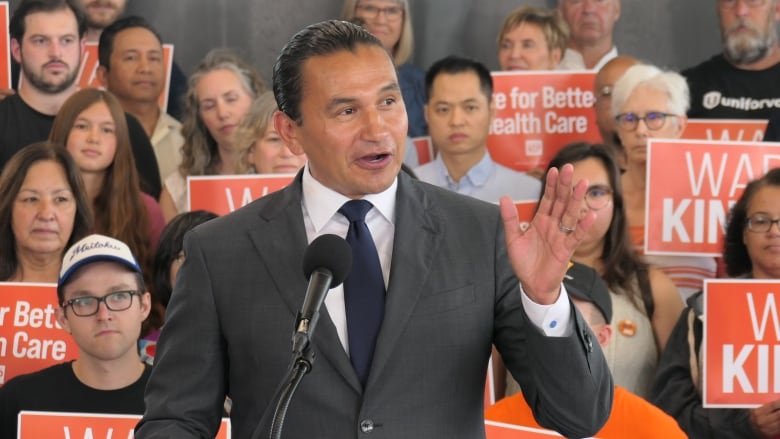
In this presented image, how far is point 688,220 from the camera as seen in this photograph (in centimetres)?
573

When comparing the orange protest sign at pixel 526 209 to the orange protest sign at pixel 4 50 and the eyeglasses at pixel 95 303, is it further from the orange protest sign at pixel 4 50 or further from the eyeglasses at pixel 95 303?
the orange protest sign at pixel 4 50

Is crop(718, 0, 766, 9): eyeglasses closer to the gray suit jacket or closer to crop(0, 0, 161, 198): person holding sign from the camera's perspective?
crop(0, 0, 161, 198): person holding sign

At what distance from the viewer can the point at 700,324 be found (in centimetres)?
507

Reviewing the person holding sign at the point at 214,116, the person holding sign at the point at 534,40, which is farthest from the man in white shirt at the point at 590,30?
the person holding sign at the point at 214,116

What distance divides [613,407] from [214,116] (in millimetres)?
2988

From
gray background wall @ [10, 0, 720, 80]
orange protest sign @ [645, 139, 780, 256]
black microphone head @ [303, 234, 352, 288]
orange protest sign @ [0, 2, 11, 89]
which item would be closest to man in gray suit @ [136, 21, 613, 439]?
black microphone head @ [303, 234, 352, 288]

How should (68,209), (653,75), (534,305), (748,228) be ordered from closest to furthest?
(534,305)
(748,228)
(68,209)
(653,75)

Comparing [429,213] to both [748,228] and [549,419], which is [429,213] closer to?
[549,419]

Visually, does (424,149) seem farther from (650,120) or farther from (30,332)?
(30,332)

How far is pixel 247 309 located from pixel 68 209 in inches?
131

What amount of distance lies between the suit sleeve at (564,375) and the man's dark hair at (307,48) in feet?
1.76

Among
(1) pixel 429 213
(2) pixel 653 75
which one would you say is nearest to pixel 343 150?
(1) pixel 429 213

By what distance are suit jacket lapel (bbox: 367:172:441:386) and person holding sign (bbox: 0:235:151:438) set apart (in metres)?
2.30

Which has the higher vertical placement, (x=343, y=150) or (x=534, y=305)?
(x=343, y=150)
